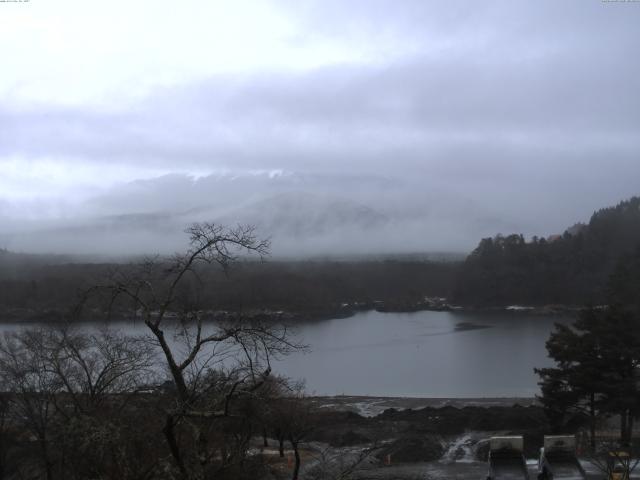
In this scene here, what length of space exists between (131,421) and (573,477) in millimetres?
6293

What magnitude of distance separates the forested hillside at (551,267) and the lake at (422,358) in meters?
8.91

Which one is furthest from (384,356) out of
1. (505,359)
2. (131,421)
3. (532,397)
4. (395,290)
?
(395,290)

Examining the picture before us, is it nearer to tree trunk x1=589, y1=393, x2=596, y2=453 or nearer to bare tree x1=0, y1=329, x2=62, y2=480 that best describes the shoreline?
tree trunk x1=589, y1=393, x2=596, y2=453

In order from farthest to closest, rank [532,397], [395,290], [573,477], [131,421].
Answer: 1. [395,290]
2. [532,397]
3. [573,477]
4. [131,421]

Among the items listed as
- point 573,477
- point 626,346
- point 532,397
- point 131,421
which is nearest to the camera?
point 131,421

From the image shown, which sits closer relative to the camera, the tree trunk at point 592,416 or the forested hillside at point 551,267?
the tree trunk at point 592,416

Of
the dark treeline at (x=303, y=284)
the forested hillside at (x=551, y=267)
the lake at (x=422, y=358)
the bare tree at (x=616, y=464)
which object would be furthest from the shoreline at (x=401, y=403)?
the forested hillside at (x=551, y=267)

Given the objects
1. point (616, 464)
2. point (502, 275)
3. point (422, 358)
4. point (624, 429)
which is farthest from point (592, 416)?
point (502, 275)

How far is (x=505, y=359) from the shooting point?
99.9 ft

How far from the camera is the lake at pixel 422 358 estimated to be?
24984 mm

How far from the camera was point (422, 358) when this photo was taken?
3225 cm

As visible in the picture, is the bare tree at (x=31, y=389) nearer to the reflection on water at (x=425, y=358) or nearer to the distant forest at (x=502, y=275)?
the reflection on water at (x=425, y=358)

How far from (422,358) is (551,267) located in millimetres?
32623

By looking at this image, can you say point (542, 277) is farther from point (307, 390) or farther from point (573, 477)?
point (573, 477)
